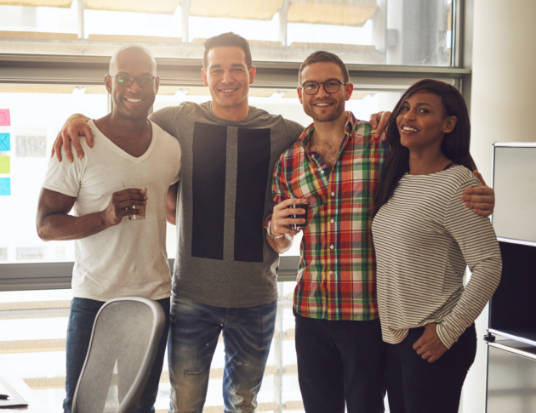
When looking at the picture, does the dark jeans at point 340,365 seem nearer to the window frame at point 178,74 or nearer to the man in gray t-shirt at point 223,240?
the man in gray t-shirt at point 223,240

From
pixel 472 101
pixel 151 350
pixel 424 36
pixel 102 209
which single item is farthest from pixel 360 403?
pixel 424 36

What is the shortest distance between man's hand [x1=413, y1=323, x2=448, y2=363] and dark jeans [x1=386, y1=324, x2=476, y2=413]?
0.02 metres

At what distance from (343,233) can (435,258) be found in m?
0.33

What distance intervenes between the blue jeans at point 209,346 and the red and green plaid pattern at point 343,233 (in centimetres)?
26

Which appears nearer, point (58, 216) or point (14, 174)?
point (58, 216)

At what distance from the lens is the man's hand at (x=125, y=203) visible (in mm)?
1994

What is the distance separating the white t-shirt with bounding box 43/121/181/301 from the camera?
6.87 feet

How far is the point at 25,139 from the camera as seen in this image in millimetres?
2881

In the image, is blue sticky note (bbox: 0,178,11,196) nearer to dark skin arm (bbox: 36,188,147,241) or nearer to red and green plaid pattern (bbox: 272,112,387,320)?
dark skin arm (bbox: 36,188,147,241)

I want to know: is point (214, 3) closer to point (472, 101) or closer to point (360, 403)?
point (472, 101)

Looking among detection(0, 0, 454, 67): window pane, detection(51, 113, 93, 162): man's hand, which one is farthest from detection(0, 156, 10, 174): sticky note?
detection(51, 113, 93, 162): man's hand

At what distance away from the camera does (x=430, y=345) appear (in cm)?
177

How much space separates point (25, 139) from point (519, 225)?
2.27 metres

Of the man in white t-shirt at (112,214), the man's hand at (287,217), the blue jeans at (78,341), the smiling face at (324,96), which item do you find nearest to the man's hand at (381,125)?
the smiling face at (324,96)
